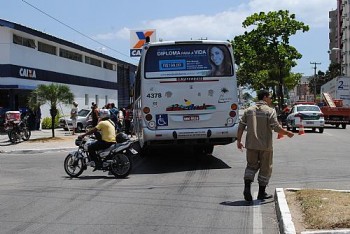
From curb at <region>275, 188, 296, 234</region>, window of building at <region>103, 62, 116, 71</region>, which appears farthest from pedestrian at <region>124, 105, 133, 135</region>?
window of building at <region>103, 62, 116, 71</region>

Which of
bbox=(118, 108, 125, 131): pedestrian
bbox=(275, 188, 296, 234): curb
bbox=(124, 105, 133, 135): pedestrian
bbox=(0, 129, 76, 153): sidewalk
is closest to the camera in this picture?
bbox=(275, 188, 296, 234): curb

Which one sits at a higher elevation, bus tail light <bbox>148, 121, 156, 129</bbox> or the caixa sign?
the caixa sign

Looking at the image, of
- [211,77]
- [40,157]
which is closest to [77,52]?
[40,157]

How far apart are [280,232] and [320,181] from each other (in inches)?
180

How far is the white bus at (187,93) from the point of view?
44.7ft

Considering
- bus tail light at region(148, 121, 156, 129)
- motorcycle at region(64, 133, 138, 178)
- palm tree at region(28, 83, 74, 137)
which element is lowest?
motorcycle at region(64, 133, 138, 178)

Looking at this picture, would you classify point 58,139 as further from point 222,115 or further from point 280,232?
point 280,232

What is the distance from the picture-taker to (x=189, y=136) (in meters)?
13.6

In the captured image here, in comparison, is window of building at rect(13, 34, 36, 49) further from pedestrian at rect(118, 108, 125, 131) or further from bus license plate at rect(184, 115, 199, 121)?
bus license plate at rect(184, 115, 199, 121)

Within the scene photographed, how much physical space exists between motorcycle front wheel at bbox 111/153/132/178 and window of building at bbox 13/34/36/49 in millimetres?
23089

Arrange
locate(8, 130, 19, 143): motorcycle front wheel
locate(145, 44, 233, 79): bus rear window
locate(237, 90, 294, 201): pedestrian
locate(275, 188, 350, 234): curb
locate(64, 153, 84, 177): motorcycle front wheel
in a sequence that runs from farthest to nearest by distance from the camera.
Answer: locate(8, 130, 19, 143): motorcycle front wheel → locate(145, 44, 233, 79): bus rear window → locate(64, 153, 84, 177): motorcycle front wheel → locate(237, 90, 294, 201): pedestrian → locate(275, 188, 350, 234): curb

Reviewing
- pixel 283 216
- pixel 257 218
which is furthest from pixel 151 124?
pixel 283 216

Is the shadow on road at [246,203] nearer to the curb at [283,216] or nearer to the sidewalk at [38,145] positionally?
the curb at [283,216]

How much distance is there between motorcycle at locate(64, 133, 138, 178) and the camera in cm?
1244
